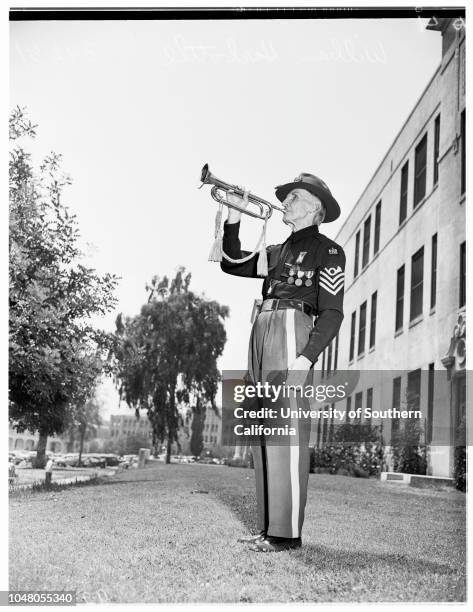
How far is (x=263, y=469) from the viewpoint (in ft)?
11.9

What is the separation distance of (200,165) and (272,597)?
2765mm

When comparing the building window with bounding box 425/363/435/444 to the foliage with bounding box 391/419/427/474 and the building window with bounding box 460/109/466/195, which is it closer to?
the foliage with bounding box 391/419/427/474

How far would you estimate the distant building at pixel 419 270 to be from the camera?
13.6 ft

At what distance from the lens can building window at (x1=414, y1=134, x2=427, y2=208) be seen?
190 inches

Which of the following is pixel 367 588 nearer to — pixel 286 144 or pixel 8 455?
pixel 8 455

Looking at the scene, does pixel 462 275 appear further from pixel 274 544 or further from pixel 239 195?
pixel 274 544

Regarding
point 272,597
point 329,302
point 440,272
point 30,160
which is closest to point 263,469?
point 272,597

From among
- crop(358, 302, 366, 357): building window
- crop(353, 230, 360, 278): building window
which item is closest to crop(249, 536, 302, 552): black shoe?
crop(358, 302, 366, 357): building window

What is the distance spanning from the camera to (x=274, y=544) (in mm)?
3527

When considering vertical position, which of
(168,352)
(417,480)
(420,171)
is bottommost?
(417,480)

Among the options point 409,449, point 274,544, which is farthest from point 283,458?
point 409,449

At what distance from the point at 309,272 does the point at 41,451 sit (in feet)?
7.03

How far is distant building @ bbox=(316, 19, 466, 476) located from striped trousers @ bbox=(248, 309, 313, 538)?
0.98 feet

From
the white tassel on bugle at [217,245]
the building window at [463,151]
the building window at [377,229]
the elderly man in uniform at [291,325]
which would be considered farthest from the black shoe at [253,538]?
the building window at [463,151]
